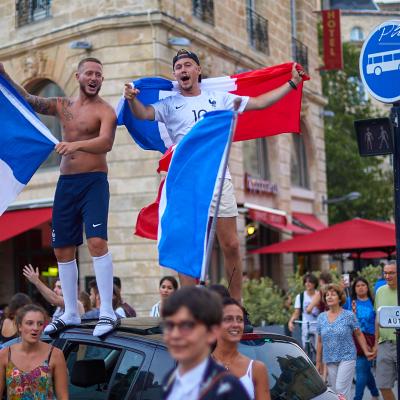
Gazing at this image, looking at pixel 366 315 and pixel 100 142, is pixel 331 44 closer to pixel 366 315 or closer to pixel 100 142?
pixel 366 315

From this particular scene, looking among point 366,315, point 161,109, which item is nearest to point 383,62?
point 161,109

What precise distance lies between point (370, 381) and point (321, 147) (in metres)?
15.6

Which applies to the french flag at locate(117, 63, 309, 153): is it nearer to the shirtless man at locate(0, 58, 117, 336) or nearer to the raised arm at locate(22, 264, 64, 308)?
the shirtless man at locate(0, 58, 117, 336)

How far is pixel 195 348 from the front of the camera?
3.11 meters

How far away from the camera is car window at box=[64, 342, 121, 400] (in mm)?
5312

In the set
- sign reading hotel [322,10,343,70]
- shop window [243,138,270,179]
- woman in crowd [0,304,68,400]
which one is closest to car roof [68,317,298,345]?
woman in crowd [0,304,68,400]

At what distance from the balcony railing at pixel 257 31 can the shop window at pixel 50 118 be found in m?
5.58

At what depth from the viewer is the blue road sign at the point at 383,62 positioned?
6371 mm

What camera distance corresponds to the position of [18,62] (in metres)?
18.4

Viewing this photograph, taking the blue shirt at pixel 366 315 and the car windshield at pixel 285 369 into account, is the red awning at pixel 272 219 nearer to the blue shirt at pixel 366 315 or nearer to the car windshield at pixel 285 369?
the blue shirt at pixel 366 315

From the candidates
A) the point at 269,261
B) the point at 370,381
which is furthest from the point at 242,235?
the point at 370,381

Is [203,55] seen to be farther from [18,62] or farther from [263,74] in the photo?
[263,74]

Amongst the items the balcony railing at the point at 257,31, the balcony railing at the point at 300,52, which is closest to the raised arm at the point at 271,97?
the balcony railing at the point at 257,31

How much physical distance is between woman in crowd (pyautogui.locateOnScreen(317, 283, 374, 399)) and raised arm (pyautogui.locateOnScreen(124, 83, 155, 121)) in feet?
13.4
